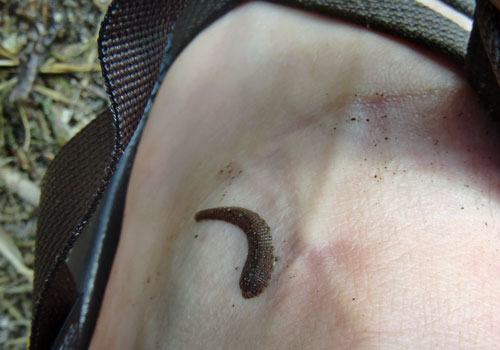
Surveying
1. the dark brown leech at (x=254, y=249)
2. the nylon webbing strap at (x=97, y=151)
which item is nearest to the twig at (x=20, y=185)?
the nylon webbing strap at (x=97, y=151)

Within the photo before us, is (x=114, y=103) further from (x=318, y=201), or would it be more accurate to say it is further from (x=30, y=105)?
(x=30, y=105)

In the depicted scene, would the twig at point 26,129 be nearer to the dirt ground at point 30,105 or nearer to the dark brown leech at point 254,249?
the dirt ground at point 30,105

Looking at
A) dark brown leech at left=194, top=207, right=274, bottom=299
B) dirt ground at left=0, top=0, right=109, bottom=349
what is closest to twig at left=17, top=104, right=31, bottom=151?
dirt ground at left=0, top=0, right=109, bottom=349

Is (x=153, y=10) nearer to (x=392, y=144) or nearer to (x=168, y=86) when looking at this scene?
(x=168, y=86)

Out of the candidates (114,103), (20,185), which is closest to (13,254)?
(20,185)

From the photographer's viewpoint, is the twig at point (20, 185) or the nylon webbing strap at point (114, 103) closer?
the nylon webbing strap at point (114, 103)

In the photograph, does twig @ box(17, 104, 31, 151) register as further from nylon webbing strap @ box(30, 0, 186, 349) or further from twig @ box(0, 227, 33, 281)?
nylon webbing strap @ box(30, 0, 186, 349)
